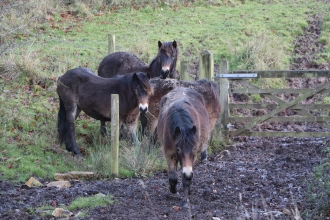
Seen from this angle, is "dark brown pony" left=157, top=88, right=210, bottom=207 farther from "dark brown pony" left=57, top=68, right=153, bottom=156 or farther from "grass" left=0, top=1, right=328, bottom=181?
"dark brown pony" left=57, top=68, right=153, bottom=156

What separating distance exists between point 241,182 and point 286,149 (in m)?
2.93

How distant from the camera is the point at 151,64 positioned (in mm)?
12984

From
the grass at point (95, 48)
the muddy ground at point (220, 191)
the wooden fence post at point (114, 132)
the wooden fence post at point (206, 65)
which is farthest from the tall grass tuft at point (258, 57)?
the wooden fence post at point (114, 132)

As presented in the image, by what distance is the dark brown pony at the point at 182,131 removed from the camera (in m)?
7.08

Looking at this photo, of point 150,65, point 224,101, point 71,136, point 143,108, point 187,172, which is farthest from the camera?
point 150,65

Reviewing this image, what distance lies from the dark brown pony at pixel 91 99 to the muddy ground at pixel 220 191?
2008 mm

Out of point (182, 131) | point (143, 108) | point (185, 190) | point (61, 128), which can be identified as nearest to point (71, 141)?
point (61, 128)

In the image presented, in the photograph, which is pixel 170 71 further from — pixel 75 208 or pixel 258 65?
pixel 75 208

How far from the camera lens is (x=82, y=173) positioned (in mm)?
9242

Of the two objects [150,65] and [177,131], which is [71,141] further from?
[177,131]

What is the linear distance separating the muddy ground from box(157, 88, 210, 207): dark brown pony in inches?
17.8

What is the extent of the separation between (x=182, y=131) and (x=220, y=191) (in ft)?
5.10

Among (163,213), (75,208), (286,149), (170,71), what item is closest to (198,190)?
(163,213)

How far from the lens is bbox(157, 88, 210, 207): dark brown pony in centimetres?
708
